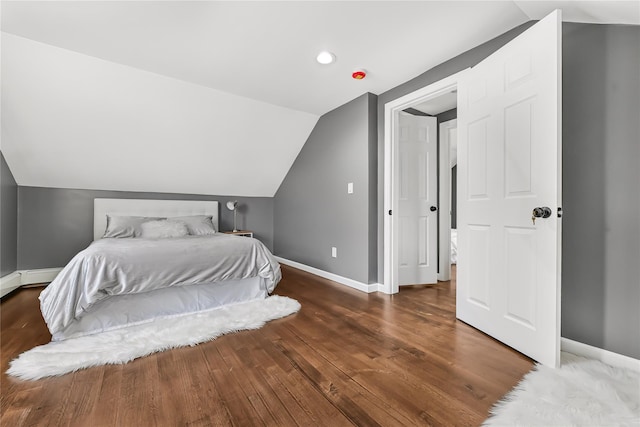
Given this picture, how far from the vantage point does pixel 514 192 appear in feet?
6.01

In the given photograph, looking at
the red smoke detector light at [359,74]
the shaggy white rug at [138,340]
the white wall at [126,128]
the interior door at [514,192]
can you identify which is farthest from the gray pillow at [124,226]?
the interior door at [514,192]

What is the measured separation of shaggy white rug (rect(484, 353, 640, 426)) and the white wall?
356 cm

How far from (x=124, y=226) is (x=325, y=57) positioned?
3049 millimetres

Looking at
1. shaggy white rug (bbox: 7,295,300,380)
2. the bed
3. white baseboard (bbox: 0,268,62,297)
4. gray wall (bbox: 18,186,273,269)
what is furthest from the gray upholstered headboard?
shaggy white rug (bbox: 7,295,300,380)

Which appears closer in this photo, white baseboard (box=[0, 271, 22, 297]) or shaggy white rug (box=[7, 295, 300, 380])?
shaggy white rug (box=[7, 295, 300, 380])

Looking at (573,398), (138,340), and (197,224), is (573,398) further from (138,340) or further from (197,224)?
(197,224)

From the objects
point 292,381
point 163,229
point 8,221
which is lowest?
point 292,381

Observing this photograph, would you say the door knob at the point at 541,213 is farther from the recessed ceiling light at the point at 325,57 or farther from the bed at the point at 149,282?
the bed at the point at 149,282

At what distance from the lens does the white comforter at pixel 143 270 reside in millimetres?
1909

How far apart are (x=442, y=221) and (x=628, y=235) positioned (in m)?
2.13

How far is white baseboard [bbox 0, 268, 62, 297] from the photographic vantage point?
290cm

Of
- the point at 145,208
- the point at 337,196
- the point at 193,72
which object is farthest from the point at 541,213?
the point at 145,208

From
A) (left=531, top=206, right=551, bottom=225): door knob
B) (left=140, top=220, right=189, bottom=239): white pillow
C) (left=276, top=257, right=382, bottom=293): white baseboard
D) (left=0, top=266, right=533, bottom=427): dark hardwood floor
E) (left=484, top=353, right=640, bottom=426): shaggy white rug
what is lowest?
(left=0, top=266, right=533, bottom=427): dark hardwood floor

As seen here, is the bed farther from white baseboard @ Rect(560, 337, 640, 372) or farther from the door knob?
white baseboard @ Rect(560, 337, 640, 372)
